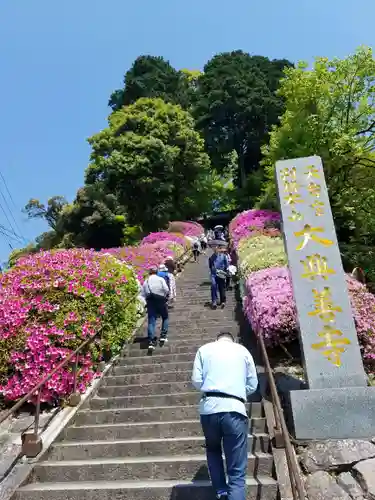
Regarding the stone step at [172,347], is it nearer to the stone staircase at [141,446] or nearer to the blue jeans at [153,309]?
the stone staircase at [141,446]

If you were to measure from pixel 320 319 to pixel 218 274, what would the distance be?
18.4 ft

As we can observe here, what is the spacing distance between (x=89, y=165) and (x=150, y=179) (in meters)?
5.03

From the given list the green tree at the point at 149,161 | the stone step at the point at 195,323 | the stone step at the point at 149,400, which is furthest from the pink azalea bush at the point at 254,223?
the stone step at the point at 149,400

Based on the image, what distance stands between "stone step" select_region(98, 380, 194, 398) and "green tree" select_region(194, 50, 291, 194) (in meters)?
32.5

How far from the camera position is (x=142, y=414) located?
642 cm

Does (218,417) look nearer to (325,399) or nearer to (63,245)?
(325,399)

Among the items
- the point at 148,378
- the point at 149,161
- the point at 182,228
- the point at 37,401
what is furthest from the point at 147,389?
the point at 182,228

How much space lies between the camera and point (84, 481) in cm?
513

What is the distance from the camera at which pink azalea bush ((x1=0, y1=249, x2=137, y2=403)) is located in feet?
23.1

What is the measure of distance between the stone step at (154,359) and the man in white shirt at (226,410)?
3.89 meters

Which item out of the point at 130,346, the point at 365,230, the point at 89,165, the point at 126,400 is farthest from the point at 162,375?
the point at 89,165

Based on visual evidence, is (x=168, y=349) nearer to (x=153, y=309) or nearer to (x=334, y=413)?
(x=153, y=309)

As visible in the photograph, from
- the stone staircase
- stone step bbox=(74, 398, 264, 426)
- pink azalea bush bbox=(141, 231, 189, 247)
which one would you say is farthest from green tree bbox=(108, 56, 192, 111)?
stone step bbox=(74, 398, 264, 426)

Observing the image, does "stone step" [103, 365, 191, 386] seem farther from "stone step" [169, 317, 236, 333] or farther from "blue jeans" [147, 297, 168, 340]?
"stone step" [169, 317, 236, 333]
